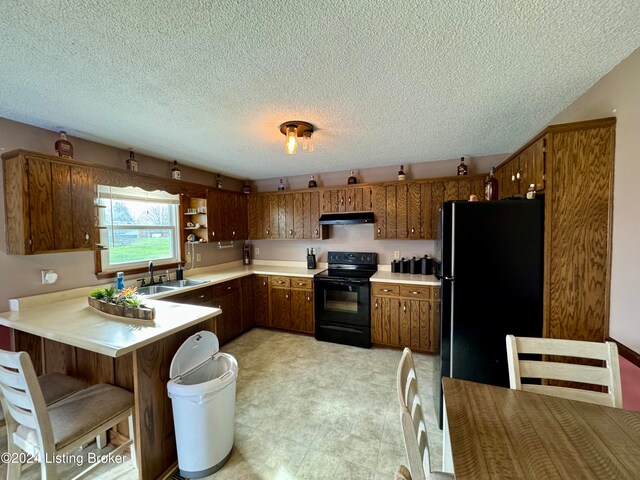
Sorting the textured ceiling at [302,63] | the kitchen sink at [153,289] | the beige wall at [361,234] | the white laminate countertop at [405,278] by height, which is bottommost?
the kitchen sink at [153,289]

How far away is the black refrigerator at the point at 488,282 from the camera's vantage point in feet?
6.06

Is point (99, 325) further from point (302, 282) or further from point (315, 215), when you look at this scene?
point (315, 215)

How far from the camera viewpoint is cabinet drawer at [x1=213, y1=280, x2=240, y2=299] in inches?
134

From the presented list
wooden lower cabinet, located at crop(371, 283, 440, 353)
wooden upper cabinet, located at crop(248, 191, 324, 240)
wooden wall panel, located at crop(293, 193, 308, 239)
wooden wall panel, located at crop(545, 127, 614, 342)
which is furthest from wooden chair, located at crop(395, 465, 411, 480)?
wooden wall panel, located at crop(293, 193, 308, 239)

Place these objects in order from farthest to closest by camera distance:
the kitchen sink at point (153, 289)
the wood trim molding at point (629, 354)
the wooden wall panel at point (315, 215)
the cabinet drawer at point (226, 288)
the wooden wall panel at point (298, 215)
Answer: the wooden wall panel at point (298, 215) → the wooden wall panel at point (315, 215) → the cabinet drawer at point (226, 288) → the kitchen sink at point (153, 289) → the wood trim molding at point (629, 354)

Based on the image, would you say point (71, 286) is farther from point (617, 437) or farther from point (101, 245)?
point (617, 437)

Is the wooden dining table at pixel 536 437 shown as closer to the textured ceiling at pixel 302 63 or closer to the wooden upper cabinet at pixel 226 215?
the textured ceiling at pixel 302 63

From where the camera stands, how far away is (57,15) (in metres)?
1.08

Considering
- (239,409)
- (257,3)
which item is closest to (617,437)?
(257,3)

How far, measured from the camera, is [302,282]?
3785 mm

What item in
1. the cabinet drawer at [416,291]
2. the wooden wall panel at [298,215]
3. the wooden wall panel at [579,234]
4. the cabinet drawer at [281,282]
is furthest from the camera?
the wooden wall panel at [298,215]

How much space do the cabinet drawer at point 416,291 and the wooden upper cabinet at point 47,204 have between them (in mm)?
3382

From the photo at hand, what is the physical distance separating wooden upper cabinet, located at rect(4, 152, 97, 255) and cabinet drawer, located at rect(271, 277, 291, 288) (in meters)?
2.18

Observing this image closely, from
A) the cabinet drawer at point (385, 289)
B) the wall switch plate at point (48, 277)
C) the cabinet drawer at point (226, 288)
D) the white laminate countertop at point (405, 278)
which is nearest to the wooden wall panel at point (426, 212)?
the white laminate countertop at point (405, 278)
